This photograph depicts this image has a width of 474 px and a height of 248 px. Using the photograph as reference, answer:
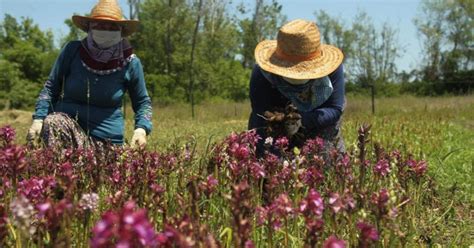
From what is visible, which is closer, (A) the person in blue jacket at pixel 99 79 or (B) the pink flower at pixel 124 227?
(B) the pink flower at pixel 124 227

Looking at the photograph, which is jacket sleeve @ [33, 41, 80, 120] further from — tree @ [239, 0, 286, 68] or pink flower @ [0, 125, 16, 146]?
tree @ [239, 0, 286, 68]

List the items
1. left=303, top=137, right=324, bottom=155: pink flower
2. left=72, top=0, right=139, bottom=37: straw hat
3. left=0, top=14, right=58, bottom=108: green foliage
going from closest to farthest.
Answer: left=303, top=137, right=324, bottom=155: pink flower, left=72, top=0, right=139, bottom=37: straw hat, left=0, top=14, right=58, bottom=108: green foliage

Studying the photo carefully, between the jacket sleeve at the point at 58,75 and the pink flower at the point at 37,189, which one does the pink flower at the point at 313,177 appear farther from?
the jacket sleeve at the point at 58,75

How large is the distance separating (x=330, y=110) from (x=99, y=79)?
1924 mm

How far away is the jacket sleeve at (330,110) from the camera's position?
4199mm

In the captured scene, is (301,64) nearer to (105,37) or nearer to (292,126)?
(292,126)

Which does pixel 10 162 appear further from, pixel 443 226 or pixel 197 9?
pixel 197 9

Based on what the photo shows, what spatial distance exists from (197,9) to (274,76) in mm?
38152

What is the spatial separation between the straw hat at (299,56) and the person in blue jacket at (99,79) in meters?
1.24

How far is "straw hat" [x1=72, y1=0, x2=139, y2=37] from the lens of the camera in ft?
15.3

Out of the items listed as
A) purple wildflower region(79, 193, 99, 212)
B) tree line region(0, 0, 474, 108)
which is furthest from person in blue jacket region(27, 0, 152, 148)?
tree line region(0, 0, 474, 108)

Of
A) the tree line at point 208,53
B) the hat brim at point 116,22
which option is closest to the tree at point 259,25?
the tree line at point 208,53

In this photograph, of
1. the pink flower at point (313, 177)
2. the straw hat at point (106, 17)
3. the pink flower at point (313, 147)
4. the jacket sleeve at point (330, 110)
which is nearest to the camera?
the pink flower at point (313, 177)

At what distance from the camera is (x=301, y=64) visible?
402cm
